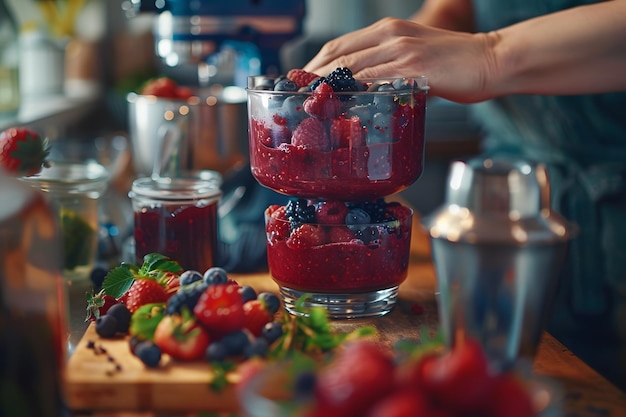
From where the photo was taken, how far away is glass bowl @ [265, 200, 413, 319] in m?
1.10

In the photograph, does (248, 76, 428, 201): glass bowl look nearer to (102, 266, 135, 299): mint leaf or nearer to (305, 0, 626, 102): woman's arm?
(305, 0, 626, 102): woman's arm

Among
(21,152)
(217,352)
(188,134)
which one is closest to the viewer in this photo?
(217,352)

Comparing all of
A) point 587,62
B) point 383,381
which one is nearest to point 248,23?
point 587,62

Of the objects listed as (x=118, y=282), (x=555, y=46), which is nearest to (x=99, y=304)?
(x=118, y=282)

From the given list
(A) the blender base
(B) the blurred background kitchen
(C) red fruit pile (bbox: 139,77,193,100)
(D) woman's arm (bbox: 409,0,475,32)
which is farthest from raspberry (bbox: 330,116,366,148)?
(B) the blurred background kitchen

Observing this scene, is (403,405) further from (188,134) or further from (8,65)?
(8,65)

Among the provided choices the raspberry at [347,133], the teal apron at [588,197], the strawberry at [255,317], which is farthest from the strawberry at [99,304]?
the teal apron at [588,197]

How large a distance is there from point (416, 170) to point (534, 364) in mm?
324

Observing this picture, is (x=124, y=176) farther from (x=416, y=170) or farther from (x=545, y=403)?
(x=545, y=403)

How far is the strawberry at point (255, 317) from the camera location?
3.09ft

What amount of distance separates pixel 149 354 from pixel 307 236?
0.98ft

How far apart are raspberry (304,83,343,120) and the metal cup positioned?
0.59m

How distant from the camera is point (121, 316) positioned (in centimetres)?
99

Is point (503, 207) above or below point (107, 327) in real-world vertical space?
above
